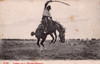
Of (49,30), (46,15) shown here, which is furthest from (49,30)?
(46,15)

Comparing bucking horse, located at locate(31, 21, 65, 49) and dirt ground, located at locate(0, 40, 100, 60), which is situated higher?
bucking horse, located at locate(31, 21, 65, 49)

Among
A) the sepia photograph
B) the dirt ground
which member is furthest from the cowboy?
the dirt ground

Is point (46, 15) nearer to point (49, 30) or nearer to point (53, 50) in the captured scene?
point (49, 30)

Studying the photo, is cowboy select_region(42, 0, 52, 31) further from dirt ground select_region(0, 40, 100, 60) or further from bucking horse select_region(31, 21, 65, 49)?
dirt ground select_region(0, 40, 100, 60)

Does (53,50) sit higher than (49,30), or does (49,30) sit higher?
(49,30)

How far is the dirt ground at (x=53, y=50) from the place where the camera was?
A: 94 centimetres

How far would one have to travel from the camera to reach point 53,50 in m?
0.95

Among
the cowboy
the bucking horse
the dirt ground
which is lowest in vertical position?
the dirt ground

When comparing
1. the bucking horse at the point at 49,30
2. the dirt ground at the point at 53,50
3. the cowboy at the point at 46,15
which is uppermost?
Result: the cowboy at the point at 46,15

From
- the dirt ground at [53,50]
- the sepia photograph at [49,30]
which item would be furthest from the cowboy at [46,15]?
the dirt ground at [53,50]

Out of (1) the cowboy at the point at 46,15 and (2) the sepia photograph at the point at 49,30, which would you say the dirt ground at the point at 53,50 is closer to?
(2) the sepia photograph at the point at 49,30

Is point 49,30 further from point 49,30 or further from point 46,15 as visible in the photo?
point 46,15

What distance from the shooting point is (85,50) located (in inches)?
37.3

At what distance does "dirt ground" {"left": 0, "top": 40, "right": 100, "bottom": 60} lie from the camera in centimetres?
94
